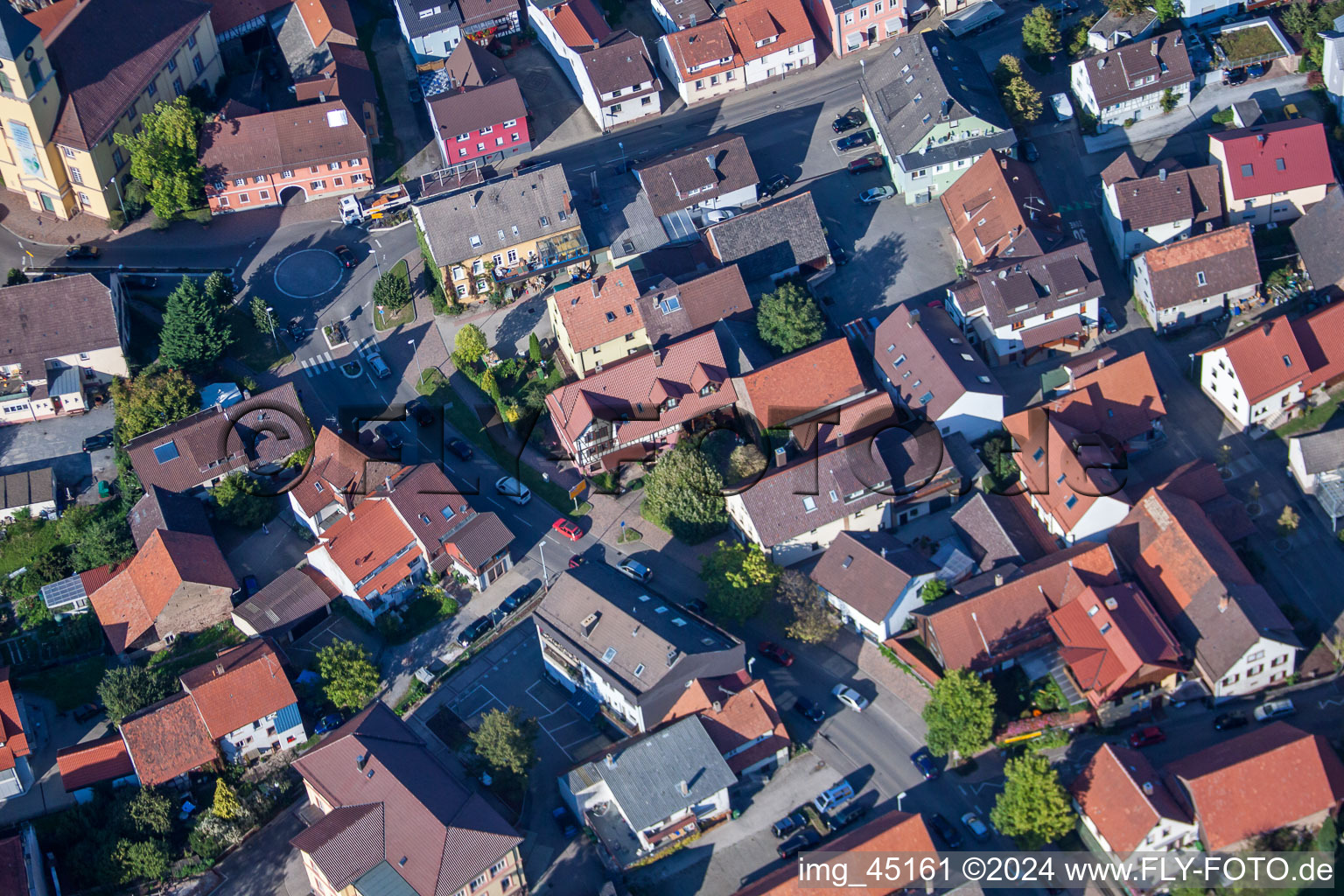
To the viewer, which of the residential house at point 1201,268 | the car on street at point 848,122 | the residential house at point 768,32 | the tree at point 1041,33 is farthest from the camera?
the residential house at point 768,32

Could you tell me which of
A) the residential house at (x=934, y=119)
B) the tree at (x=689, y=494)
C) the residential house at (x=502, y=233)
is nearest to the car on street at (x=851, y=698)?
the tree at (x=689, y=494)

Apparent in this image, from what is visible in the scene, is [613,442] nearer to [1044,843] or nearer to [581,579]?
[581,579]

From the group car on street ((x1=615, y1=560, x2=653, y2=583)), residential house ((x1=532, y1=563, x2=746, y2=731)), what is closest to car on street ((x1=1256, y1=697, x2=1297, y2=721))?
residential house ((x1=532, y1=563, x2=746, y2=731))

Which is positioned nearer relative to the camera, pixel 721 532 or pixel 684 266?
pixel 721 532

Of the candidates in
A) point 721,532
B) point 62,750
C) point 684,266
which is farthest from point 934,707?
point 62,750

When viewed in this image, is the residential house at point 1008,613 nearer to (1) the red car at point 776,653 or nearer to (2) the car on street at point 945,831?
(1) the red car at point 776,653
